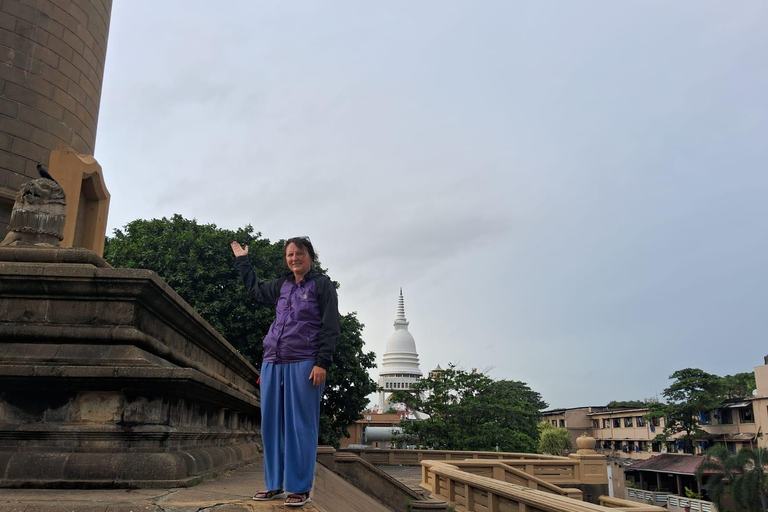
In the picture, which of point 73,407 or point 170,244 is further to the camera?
point 170,244

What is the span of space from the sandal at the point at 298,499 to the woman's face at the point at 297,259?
135cm

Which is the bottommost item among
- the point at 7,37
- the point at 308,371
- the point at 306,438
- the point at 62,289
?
the point at 306,438

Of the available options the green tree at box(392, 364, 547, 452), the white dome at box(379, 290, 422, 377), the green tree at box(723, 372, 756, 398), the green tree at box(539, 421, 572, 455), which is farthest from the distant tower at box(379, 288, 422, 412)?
the green tree at box(392, 364, 547, 452)

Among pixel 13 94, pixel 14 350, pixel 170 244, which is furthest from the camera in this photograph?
pixel 170 244

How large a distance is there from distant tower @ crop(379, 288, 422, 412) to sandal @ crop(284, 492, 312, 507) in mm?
74447

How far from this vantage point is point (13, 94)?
893 cm

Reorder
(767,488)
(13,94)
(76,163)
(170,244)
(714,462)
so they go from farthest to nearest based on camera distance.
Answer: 1. (714,462)
2. (767,488)
3. (170,244)
4. (76,163)
5. (13,94)

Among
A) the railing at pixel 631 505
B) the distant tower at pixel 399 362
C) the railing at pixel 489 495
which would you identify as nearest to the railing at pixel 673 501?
the railing at pixel 631 505

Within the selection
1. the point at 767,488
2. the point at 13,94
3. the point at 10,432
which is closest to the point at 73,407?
the point at 10,432

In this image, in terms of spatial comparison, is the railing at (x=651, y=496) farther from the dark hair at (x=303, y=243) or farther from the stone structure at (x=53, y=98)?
the dark hair at (x=303, y=243)

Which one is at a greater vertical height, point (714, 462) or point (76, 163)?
point (76, 163)

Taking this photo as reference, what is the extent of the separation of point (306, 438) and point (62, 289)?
6.31 ft

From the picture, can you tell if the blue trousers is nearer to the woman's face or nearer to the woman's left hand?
the woman's left hand

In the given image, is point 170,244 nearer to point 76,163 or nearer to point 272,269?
point 272,269
